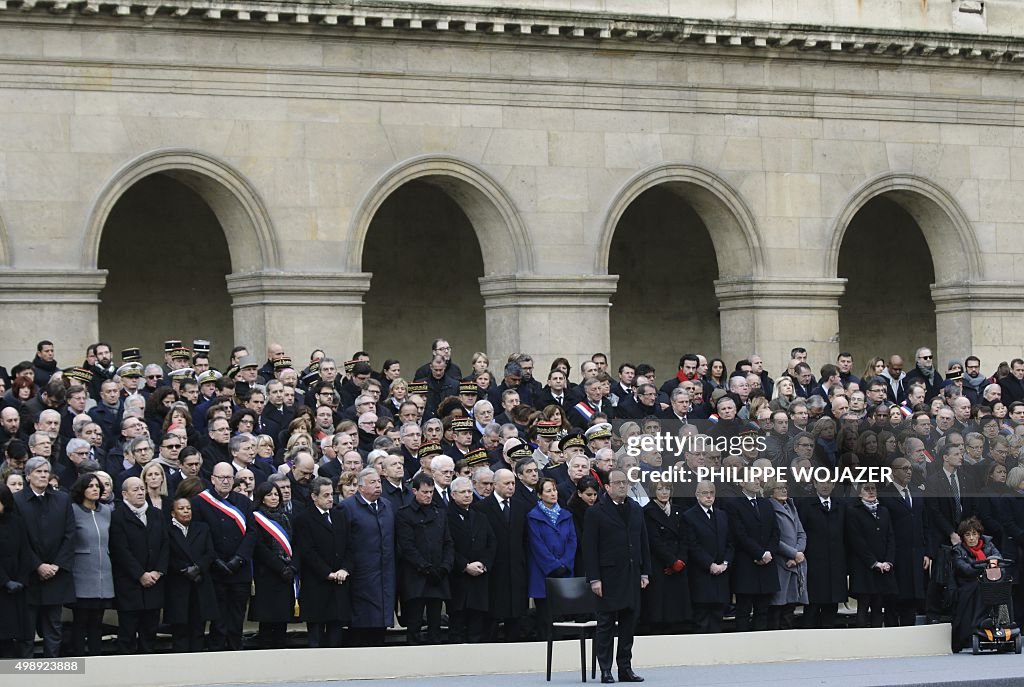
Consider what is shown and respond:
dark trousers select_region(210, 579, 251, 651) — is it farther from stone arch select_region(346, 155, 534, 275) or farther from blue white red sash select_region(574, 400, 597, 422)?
stone arch select_region(346, 155, 534, 275)

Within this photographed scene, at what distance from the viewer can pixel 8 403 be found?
1923 centimetres

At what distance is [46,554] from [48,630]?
591 mm

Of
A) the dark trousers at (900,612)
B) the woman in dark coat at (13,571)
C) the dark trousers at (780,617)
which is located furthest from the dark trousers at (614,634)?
the woman in dark coat at (13,571)

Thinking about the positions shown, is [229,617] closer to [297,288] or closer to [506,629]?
[506,629]

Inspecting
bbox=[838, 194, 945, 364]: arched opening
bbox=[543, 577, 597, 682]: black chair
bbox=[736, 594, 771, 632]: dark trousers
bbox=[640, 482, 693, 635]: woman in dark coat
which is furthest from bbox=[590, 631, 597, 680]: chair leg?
bbox=[838, 194, 945, 364]: arched opening

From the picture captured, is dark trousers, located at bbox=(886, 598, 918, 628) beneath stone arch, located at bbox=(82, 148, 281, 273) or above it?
beneath

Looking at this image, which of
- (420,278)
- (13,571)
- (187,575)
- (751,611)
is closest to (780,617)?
(751,611)

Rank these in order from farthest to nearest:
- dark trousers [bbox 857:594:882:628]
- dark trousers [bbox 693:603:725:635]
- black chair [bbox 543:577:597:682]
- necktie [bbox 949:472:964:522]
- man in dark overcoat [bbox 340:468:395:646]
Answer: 1. necktie [bbox 949:472:964:522]
2. dark trousers [bbox 857:594:882:628]
3. dark trousers [bbox 693:603:725:635]
4. man in dark overcoat [bbox 340:468:395:646]
5. black chair [bbox 543:577:597:682]

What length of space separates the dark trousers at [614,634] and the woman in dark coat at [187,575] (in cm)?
307

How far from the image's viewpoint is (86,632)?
53.4 ft

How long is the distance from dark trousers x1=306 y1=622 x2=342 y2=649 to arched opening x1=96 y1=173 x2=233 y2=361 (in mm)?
12225

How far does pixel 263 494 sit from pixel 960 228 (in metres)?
15.6

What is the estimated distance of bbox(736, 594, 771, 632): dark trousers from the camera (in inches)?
723

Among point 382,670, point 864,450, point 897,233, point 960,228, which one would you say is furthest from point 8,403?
point 897,233
